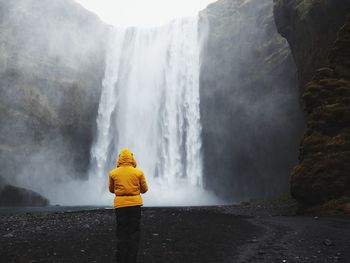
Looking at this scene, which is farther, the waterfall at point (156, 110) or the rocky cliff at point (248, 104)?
the waterfall at point (156, 110)

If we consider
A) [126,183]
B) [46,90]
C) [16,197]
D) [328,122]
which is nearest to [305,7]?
[328,122]

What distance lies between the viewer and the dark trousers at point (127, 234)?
7879mm

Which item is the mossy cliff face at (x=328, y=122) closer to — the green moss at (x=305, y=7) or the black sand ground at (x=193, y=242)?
the green moss at (x=305, y=7)

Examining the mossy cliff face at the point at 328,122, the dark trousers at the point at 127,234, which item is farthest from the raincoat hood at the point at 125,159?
the mossy cliff face at the point at 328,122

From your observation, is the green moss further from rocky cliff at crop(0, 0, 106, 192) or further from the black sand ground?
rocky cliff at crop(0, 0, 106, 192)

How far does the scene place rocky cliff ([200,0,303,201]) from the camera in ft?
137

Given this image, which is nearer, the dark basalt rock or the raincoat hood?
the raincoat hood

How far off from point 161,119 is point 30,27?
23.5 meters

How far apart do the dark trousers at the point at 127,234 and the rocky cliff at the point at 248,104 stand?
108 ft

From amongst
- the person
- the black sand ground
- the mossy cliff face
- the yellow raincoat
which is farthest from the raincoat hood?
the mossy cliff face

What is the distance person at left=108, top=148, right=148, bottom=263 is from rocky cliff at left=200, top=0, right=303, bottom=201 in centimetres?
3271

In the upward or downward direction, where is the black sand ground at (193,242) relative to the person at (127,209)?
downward

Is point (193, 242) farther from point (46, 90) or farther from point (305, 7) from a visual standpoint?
point (46, 90)

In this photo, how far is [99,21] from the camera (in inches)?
2422
